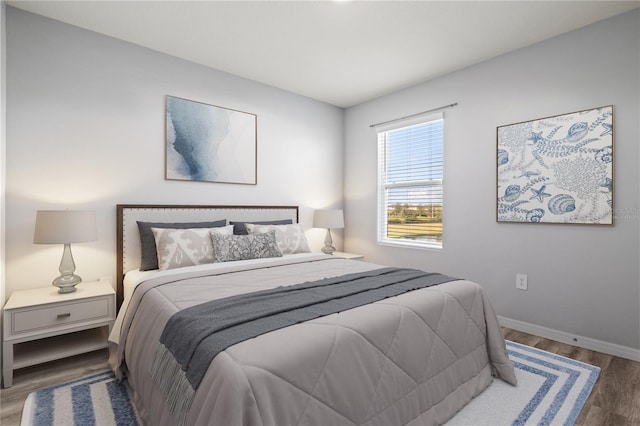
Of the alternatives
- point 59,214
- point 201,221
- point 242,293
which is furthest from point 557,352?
point 59,214

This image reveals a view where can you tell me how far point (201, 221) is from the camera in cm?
322

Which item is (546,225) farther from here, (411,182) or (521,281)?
(411,182)

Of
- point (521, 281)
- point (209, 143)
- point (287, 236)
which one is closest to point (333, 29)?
point (209, 143)

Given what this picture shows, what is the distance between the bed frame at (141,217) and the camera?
9.09 ft

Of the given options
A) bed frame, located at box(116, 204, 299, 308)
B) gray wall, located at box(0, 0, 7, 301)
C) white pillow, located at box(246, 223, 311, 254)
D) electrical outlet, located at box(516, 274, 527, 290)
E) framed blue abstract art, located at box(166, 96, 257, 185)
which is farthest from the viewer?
white pillow, located at box(246, 223, 311, 254)

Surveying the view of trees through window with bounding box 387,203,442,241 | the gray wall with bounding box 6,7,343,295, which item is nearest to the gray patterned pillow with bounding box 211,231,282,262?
the gray wall with bounding box 6,7,343,295

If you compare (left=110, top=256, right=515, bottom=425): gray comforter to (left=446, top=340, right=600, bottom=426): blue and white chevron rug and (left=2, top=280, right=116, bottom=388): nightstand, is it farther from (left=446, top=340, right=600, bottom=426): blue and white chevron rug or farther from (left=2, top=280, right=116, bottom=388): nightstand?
(left=2, top=280, right=116, bottom=388): nightstand

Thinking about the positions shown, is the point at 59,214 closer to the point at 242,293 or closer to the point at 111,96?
the point at 111,96

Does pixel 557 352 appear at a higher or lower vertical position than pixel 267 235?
lower

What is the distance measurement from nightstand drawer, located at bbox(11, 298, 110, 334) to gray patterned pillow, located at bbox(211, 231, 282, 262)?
2.85ft

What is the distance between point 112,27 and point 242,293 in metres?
2.45

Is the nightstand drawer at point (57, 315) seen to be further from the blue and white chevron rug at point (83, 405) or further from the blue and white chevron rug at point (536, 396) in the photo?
the blue and white chevron rug at point (536, 396)

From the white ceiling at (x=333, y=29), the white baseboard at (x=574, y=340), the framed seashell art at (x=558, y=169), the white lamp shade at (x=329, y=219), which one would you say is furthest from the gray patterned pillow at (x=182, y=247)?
the white baseboard at (x=574, y=340)

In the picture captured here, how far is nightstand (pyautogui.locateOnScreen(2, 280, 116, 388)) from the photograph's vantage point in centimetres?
201
